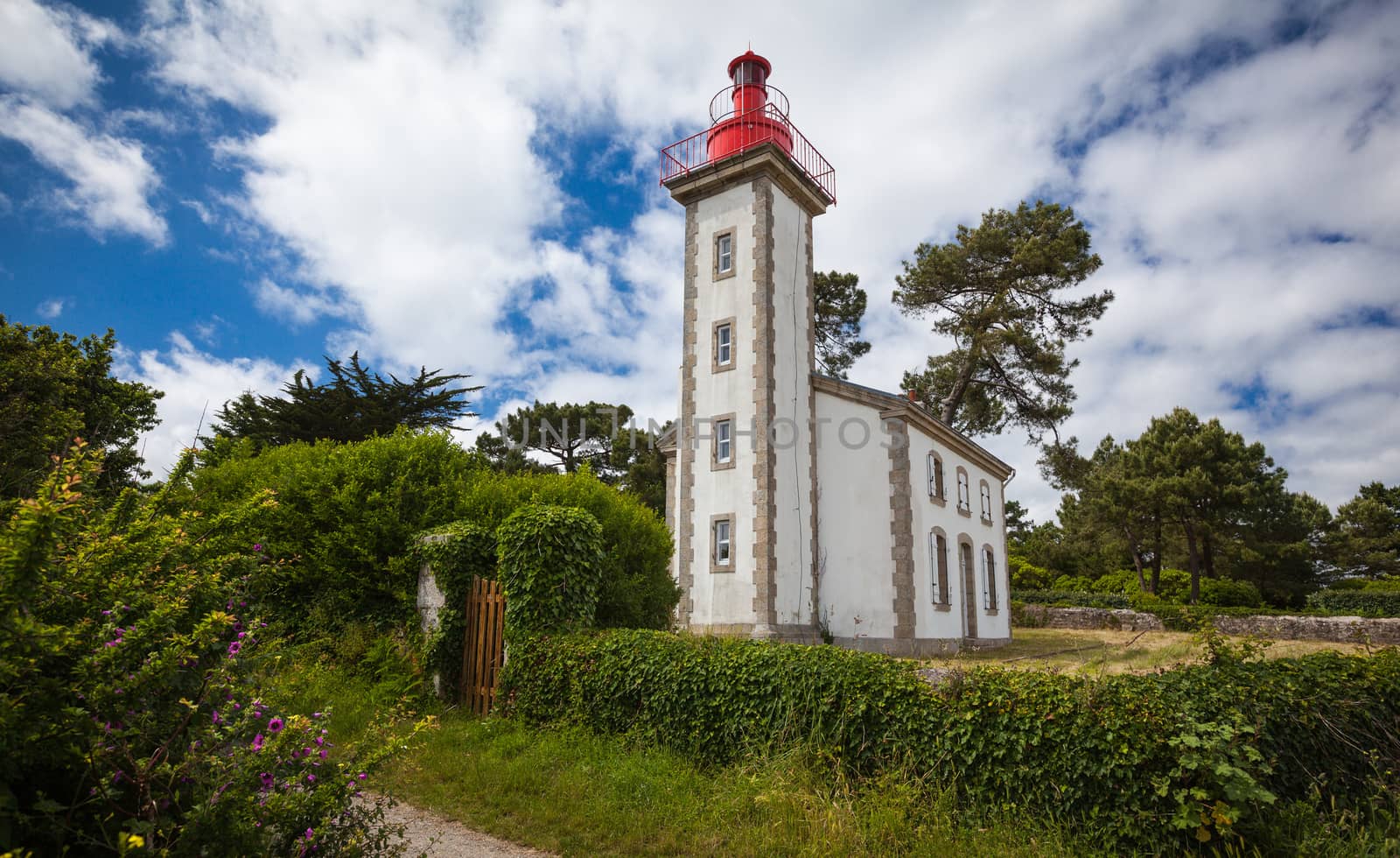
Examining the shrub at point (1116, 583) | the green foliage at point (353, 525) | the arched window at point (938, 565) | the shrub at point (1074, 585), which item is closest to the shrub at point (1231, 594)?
the shrub at point (1116, 583)

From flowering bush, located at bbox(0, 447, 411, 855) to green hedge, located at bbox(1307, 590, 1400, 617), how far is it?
35364mm

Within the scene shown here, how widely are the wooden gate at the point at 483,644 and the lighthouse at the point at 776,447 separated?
8.91m

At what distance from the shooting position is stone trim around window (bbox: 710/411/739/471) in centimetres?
1805

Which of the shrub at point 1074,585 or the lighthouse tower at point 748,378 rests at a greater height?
the lighthouse tower at point 748,378

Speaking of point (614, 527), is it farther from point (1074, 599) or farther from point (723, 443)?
point (1074, 599)

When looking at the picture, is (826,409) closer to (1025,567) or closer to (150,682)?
(150,682)

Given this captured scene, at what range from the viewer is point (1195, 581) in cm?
3372

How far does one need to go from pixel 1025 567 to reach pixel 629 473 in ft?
70.9

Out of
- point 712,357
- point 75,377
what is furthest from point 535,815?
point 75,377

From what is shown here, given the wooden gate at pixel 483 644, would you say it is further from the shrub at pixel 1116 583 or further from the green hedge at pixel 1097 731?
the shrub at pixel 1116 583

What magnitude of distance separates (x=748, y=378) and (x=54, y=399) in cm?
1441

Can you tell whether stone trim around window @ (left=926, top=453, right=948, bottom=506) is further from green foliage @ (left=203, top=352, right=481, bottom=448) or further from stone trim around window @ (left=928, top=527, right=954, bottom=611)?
green foliage @ (left=203, top=352, right=481, bottom=448)

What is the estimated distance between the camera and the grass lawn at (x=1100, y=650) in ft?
41.5

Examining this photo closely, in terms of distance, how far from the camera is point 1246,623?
26453 millimetres
